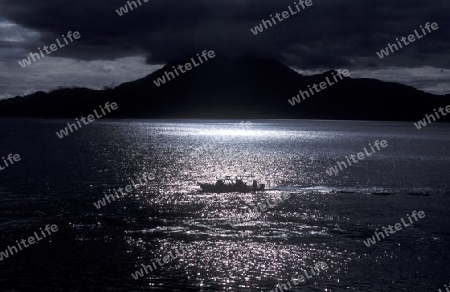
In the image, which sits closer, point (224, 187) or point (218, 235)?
point (218, 235)

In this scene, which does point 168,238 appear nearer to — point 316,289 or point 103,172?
point 316,289

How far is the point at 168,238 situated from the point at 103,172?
201 feet

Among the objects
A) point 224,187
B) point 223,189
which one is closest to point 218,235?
point 223,189

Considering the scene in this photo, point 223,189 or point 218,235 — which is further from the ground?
point 218,235

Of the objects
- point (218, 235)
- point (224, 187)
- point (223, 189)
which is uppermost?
point (218, 235)

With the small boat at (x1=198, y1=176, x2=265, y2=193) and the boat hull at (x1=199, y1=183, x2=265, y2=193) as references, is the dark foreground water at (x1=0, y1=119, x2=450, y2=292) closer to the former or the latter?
the boat hull at (x1=199, y1=183, x2=265, y2=193)

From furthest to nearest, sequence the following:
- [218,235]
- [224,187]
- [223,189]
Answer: [224,187], [223,189], [218,235]

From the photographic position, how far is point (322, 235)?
5716 centimetres


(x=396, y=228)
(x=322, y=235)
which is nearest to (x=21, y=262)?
(x=322, y=235)

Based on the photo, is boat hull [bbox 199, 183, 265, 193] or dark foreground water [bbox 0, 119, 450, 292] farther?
boat hull [bbox 199, 183, 265, 193]

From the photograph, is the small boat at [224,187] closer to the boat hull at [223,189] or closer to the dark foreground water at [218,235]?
the boat hull at [223,189]

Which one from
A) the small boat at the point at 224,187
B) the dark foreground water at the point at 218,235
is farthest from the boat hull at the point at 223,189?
the dark foreground water at the point at 218,235

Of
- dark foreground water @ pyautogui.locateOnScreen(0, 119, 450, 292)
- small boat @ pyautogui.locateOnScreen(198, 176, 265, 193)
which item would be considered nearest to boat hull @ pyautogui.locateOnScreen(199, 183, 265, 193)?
small boat @ pyautogui.locateOnScreen(198, 176, 265, 193)

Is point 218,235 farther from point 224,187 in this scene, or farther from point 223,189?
point 224,187
